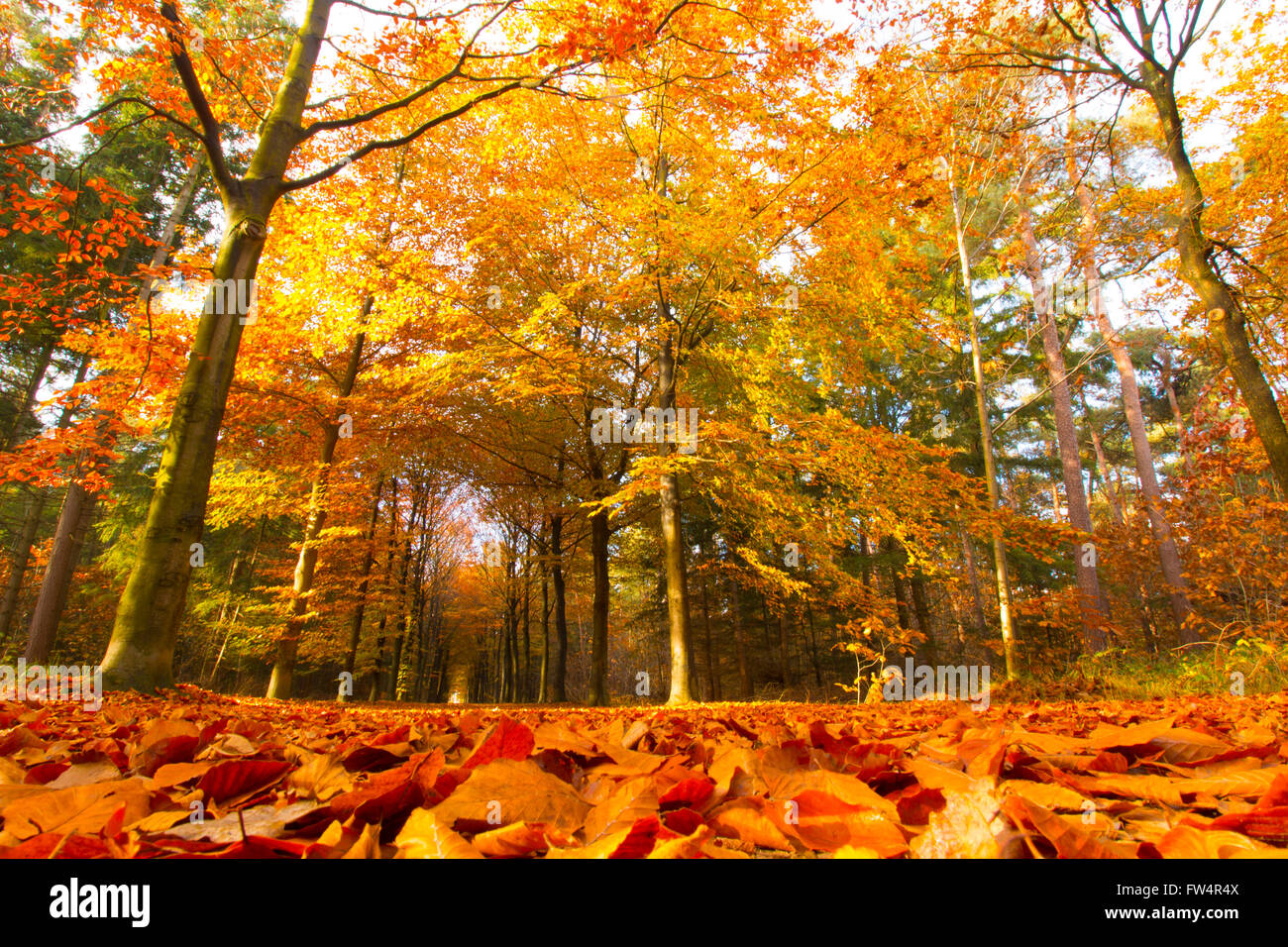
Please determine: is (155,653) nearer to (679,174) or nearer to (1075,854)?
(1075,854)

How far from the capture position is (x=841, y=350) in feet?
30.2

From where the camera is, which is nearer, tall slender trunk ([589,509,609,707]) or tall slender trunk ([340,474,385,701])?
tall slender trunk ([589,509,609,707])

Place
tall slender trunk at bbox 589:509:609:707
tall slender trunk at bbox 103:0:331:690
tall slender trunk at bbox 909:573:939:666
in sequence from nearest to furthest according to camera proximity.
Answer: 1. tall slender trunk at bbox 103:0:331:690
2. tall slender trunk at bbox 589:509:609:707
3. tall slender trunk at bbox 909:573:939:666

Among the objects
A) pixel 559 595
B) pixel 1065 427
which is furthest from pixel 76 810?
pixel 1065 427

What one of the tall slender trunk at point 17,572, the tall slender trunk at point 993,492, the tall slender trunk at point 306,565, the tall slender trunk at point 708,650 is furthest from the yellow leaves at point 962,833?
the tall slender trunk at point 17,572

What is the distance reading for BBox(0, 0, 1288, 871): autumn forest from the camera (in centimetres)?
86

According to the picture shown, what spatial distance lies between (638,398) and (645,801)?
11770mm

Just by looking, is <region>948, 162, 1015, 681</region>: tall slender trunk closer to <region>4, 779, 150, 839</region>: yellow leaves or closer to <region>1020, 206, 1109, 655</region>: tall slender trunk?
<region>1020, 206, 1109, 655</region>: tall slender trunk

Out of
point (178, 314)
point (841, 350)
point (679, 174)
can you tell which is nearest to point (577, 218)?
point (679, 174)

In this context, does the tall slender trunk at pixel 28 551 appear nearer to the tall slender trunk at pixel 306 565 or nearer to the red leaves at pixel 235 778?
the tall slender trunk at pixel 306 565

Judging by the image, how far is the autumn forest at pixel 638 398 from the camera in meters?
0.86

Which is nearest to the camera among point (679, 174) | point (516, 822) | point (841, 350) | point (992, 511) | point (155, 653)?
point (516, 822)

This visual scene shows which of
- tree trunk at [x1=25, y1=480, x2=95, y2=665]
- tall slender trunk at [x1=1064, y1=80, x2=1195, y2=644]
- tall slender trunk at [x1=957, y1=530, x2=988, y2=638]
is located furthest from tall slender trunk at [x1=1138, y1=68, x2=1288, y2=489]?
tree trunk at [x1=25, y1=480, x2=95, y2=665]
